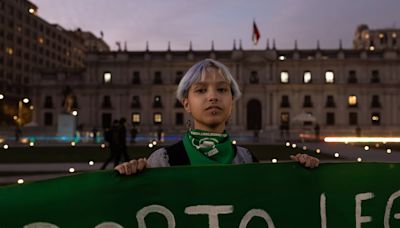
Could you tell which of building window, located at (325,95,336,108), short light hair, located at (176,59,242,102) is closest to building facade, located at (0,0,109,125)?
building window, located at (325,95,336,108)

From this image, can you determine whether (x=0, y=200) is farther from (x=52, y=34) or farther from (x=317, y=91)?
(x=52, y=34)

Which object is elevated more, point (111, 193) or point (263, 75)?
point (263, 75)

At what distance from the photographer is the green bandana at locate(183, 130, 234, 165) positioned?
2.60m

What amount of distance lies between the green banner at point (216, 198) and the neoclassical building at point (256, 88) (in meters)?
52.4

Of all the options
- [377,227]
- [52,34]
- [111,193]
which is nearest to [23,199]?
[111,193]

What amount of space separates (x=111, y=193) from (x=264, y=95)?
184 ft

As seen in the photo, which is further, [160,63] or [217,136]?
[160,63]

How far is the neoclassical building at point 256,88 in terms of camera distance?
56.9 m

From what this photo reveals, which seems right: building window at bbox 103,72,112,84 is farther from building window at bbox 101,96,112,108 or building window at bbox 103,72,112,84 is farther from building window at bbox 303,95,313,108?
building window at bbox 303,95,313,108

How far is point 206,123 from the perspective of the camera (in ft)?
8.59

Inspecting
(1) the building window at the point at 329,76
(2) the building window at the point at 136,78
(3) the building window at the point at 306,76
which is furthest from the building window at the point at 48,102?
(1) the building window at the point at 329,76

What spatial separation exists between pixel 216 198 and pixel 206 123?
0.52 m

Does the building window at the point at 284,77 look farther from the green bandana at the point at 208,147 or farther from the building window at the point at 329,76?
the green bandana at the point at 208,147

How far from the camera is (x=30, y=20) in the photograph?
81812 millimetres
